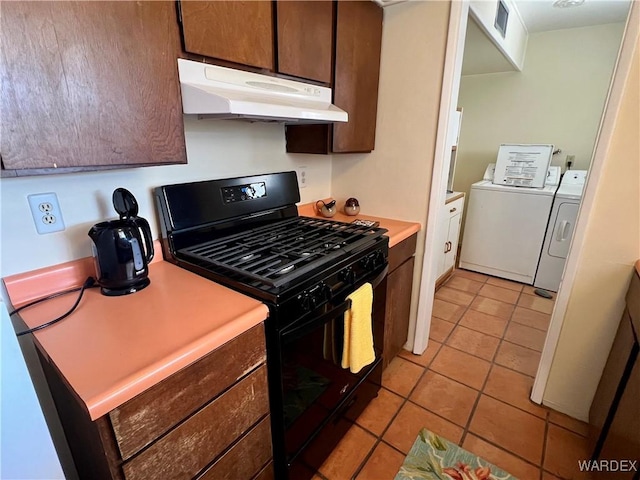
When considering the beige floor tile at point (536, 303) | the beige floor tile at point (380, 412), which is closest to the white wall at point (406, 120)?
the beige floor tile at point (380, 412)

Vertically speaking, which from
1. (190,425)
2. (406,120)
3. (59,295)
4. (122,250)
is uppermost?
(406,120)

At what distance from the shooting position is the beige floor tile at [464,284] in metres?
3.05

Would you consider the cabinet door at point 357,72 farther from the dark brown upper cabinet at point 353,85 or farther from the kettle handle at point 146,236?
the kettle handle at point 146,236

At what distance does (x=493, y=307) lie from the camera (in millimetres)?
2736

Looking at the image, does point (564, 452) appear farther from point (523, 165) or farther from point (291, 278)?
point (523, 165)

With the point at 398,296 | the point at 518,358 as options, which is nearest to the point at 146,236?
the point at 398,296

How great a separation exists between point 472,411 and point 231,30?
2029mm

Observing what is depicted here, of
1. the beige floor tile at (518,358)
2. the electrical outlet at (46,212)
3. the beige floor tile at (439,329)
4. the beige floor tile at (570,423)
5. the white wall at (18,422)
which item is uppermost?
the electrical outlet at (46,212)

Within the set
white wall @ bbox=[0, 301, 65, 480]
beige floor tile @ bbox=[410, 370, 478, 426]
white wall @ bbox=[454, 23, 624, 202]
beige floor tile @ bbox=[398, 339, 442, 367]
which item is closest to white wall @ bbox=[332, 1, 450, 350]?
beige floor tile @ bbox=[398, 339, 442, 367]

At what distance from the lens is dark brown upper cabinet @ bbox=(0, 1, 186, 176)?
2.29 feet

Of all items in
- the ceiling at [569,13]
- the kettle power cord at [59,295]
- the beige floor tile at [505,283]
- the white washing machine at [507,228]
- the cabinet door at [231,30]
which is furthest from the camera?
the beige floor tile at [505,283]

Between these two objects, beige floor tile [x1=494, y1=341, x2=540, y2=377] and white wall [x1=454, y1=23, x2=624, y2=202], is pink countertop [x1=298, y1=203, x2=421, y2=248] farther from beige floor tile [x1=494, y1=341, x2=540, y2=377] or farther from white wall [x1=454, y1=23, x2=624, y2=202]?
white wall [x1=454, y1=23, x2=624, y2=202]

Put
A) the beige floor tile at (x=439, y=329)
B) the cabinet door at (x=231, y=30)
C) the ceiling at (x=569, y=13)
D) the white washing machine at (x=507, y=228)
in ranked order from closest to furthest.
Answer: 1. the cabinet door at (x=231, y=30)
2. the beige floor tile at (x=439, y=329)
3. the ceiling at (x=569, y=13)
4. the white washing machine at (x=507, y=228)

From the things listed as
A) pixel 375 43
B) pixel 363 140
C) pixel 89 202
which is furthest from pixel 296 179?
pixel 89 202
